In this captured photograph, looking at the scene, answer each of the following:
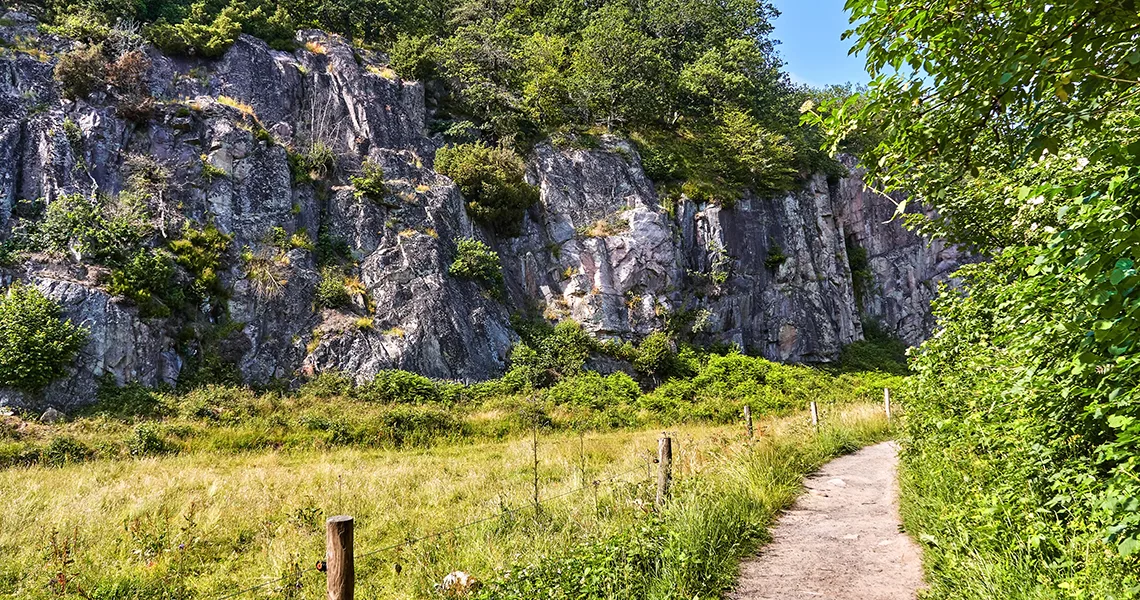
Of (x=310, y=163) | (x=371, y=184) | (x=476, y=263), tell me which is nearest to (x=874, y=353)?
(x=476, y=263)

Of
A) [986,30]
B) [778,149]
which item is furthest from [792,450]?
[778,149]

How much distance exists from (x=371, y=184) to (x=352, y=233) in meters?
2.62

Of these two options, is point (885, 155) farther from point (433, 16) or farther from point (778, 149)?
point (433, 16)

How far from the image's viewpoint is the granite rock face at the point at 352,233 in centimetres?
2000

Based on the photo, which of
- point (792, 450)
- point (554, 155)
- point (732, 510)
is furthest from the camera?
point (554, 155)

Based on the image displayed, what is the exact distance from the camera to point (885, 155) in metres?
3.85

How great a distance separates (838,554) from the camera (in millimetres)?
6184

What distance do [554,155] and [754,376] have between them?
1707 centimetres

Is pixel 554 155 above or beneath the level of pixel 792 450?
above

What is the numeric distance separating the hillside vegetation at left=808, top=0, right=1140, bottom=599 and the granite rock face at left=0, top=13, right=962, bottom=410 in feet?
64.3

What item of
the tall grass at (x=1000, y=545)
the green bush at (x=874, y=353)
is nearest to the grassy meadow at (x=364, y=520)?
the tall grass at (x=1000, y=545)

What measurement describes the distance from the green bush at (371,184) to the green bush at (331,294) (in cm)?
487

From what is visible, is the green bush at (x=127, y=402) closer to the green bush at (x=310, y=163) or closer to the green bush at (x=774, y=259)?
the green bush at (x=310, y=163)

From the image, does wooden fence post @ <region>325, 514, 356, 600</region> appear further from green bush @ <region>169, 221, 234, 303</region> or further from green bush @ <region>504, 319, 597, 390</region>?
green bush @ <region>169, 221, 234, 303</region>
